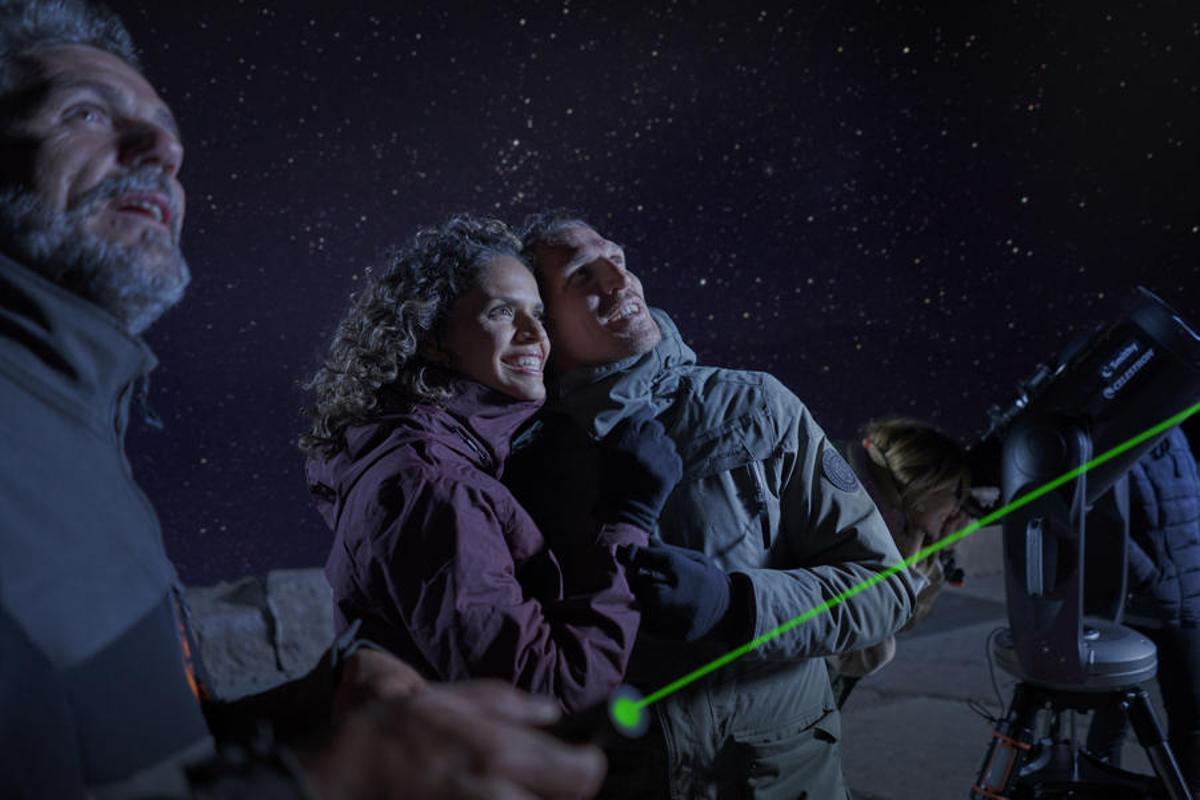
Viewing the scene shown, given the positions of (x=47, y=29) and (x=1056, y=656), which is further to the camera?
(x=1056, y=656)

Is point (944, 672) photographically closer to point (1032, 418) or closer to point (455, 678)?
point (1032, 418)

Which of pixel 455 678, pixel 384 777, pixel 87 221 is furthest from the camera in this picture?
pixel 455 678

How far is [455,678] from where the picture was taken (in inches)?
49.4

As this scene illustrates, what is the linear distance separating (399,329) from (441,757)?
3.89 feet

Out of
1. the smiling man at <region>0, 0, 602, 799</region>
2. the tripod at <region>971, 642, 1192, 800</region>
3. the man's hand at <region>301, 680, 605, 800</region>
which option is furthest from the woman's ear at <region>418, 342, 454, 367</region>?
the tripod at <region>971, 642, 1192, 800</region>

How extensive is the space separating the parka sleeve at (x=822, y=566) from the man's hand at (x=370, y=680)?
73 centimetres

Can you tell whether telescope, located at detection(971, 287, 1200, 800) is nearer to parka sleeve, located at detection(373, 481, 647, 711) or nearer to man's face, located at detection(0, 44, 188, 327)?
parka sleeve, located at detection(373, 481, 647, 711)

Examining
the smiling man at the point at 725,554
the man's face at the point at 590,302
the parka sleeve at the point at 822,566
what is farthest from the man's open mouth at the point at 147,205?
the parka sleeve at the point at 822,566

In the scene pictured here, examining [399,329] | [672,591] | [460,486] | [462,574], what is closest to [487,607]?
[462,574]

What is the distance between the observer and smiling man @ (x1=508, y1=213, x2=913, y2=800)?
5.05 ft

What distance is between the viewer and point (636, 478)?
1.50 m

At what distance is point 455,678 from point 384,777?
25.2 inches

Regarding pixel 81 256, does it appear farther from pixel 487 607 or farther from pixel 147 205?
pixel 487 607

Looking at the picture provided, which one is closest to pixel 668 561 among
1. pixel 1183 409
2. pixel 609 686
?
pixel 609 686
